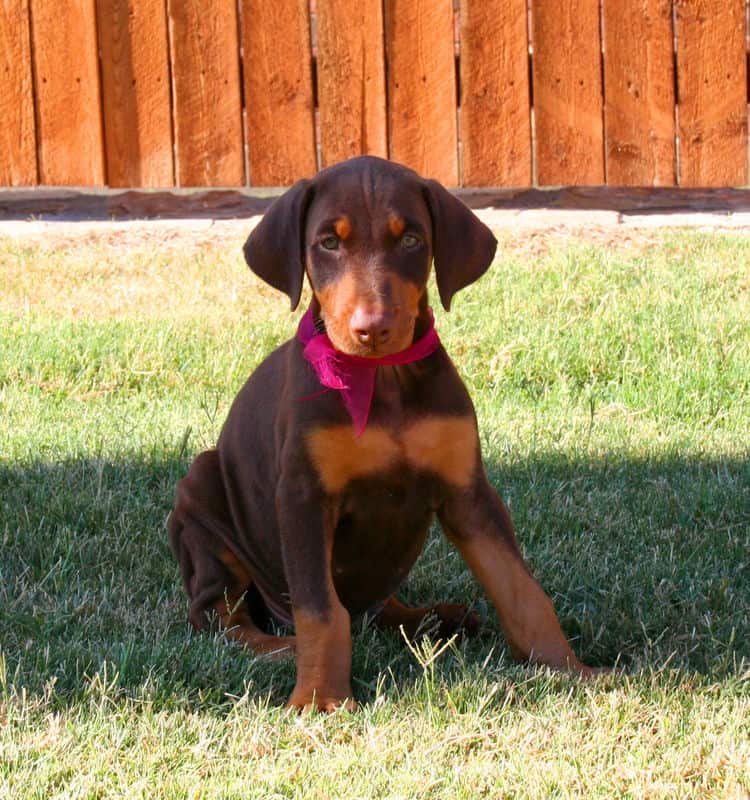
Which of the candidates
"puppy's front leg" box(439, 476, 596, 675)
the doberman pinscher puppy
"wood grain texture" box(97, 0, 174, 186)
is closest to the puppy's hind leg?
the doberman pinscher puppy

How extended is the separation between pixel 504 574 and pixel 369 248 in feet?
3.12

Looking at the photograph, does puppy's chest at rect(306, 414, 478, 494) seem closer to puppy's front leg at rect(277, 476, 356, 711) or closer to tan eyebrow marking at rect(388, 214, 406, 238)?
puppy's front leg at rect(277, 476, 356, 711)

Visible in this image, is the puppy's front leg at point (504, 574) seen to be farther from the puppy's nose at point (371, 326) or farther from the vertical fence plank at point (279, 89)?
the vertical fence plank at point (279, 89)

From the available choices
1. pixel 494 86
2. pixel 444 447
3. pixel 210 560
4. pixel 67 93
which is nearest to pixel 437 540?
pixel 210 560

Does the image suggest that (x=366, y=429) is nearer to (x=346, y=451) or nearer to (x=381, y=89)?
(x=346, y=451)

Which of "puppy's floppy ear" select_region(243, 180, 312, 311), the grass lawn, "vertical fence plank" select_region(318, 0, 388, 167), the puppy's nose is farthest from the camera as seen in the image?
"vertical fence plank" select_region(318, 0, 388, 167)

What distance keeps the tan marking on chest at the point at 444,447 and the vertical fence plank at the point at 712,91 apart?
5.03 m

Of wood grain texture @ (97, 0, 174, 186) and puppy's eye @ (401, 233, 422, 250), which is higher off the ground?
wood grain texture @ (97, 0, 174, 186)

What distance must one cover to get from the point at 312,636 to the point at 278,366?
35.4 inches

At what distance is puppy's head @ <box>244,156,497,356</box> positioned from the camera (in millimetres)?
3330

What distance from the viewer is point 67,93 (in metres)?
8.12

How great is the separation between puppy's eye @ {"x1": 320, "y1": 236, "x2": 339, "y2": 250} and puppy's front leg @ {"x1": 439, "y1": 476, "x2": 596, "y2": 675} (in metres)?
0.72

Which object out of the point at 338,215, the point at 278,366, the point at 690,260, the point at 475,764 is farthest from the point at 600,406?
the point at 475,764

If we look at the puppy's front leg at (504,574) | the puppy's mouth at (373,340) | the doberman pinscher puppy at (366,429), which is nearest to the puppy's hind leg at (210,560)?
the doberman pinscher puppy at (366,429)
